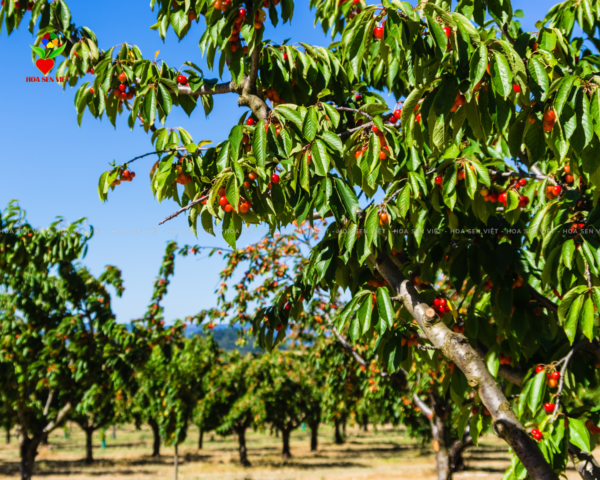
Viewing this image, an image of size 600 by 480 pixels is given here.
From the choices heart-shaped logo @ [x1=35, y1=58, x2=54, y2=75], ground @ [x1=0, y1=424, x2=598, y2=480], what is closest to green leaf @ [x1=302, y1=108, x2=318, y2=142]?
heart-shaped logo @ [x1=35, y1=58, x2=54, y2=75]

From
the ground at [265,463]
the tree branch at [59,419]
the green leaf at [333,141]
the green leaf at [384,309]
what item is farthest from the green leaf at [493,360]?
the ground at [265,463]

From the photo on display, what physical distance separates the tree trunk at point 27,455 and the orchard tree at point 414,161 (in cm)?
744

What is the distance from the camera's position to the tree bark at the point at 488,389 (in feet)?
5.96

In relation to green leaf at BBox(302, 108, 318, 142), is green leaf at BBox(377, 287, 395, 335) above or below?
below

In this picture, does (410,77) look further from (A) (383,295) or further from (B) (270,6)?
(A) (383,295)

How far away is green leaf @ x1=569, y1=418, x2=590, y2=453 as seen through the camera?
2130mm

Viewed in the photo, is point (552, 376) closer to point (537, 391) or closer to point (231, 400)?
point (537, 391)

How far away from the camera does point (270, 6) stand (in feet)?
7.38

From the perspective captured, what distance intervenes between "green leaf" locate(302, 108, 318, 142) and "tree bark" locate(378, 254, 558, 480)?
0.89 m

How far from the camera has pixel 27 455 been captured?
A: 8.12 metres

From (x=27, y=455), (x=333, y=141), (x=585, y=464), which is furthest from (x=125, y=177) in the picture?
(x=27, y=455)

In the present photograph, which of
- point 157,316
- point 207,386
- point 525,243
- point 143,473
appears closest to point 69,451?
point 143,473

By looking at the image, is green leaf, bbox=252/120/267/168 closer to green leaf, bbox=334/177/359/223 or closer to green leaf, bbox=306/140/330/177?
green leaf, bbox=306/140/330/177

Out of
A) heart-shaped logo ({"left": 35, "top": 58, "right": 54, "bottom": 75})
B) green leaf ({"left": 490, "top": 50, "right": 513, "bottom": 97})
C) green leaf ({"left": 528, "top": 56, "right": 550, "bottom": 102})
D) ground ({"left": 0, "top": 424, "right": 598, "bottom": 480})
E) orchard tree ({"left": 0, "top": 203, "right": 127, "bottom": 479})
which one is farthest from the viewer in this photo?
ground ({"left": 0, "top": 424, "right": 598, "bottom": 480})
